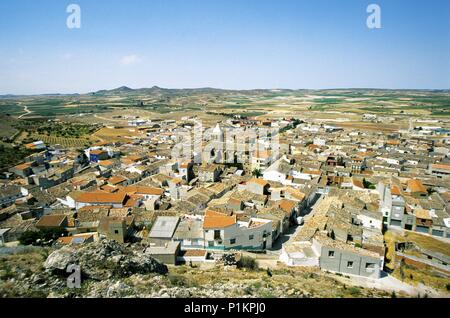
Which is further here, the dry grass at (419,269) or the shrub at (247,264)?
the dry grass at (419,269)

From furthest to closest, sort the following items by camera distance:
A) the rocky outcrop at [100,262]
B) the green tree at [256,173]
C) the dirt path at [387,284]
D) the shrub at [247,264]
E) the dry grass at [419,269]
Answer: the green tree at [256,173] < the dry grass at [419,269] < the shrub at [247,264] < the dirt path at [387,284] < the rocky outcrop at [100,262]

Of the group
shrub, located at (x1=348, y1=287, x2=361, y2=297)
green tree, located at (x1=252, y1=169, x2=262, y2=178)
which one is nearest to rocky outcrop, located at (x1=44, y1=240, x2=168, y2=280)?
shrub, located at (x1=348, y1=287, x2=361, y2=297)

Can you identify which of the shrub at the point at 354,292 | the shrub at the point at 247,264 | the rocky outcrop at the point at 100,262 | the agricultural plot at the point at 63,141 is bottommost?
the shrub at the point at 247,264

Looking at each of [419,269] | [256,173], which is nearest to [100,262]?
[419,269]

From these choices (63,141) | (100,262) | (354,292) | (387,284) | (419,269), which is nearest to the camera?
(100,262)

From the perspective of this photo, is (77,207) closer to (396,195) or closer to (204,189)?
(204,189)

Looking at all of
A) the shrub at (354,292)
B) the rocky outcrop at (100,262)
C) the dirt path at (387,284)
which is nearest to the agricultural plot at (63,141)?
the rocky outcrop at (100,262)

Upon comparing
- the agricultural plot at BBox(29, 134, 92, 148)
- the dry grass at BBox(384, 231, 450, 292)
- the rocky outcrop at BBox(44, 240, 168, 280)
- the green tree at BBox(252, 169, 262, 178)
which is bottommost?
the dry grass at BBox(384, 231, 450, 292)

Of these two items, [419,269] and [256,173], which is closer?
[419,269]

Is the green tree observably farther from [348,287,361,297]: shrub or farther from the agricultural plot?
the agricultural plot

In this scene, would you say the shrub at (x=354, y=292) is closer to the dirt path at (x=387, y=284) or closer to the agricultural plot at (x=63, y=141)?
the dirt path at (x=387, y=284)

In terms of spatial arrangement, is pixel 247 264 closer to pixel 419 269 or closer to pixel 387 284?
pixel 387 284
